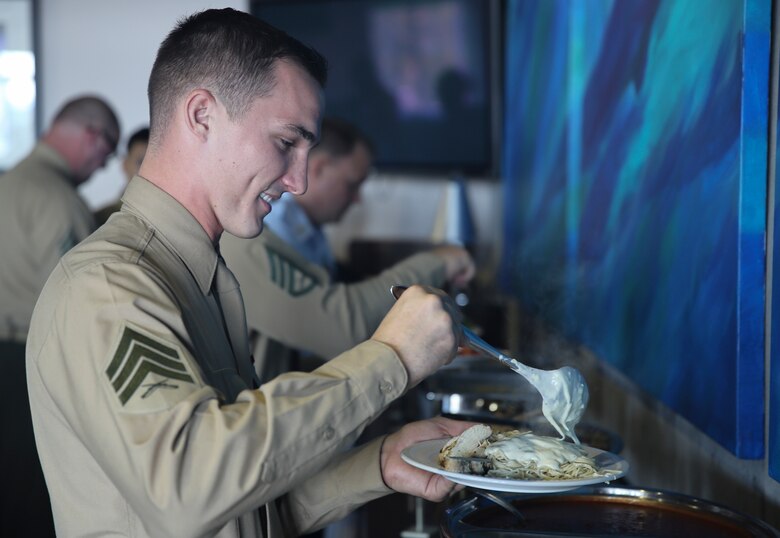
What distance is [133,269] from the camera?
1068 mm

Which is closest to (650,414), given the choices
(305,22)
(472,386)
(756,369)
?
(472,386)

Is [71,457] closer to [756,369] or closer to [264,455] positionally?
[264,455]

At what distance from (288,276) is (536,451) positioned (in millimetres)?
1079

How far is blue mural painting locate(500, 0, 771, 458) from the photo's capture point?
4.35ft

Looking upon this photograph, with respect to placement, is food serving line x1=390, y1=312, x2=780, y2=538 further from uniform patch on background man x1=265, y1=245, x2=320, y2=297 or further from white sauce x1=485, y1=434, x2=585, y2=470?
uniform patch on background man x1=265, y1=245, x2=320, y2=297

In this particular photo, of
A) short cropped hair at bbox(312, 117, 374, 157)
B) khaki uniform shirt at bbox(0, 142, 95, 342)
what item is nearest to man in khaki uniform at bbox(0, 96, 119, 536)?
khaki uniform shirt at bbox(0, 142, 95, 342)

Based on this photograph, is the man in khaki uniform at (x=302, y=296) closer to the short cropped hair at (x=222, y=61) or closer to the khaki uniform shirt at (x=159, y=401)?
the short cropped hair at (x=222, y=61)

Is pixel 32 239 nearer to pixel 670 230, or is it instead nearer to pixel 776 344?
pixel 670 230

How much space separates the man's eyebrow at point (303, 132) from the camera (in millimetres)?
1203

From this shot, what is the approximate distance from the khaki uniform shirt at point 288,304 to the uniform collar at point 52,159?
1580mm

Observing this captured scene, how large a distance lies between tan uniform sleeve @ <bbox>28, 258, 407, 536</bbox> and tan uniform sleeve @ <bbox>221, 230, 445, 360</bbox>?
3.40 feet

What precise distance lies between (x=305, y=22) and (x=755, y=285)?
3.66m

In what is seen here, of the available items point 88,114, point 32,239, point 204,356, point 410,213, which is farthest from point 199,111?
point 410,213

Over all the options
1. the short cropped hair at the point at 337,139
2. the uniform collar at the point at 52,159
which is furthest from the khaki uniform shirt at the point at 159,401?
the uniform collar at the point at 52,159
